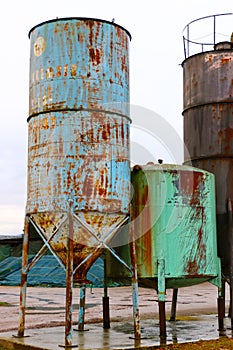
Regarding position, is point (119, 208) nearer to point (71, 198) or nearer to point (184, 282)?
point (71, 198)

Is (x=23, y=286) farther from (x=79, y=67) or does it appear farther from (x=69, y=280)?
(x=79, y=67)

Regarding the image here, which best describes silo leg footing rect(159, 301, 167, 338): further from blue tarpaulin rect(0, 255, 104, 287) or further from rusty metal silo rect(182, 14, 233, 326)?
blue tarpaulin rect(0, 255, 104, 287)

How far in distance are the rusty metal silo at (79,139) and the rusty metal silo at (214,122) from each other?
359cm

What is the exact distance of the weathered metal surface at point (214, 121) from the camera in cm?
1373

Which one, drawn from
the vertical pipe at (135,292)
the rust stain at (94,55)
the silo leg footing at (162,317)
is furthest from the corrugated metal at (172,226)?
the rust stain at (94,55)

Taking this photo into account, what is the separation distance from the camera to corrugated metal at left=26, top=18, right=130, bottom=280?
413 inches

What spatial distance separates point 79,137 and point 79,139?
4 cm

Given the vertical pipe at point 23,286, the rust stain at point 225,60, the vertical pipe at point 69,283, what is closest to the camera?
the vertical pipe at point 69,283

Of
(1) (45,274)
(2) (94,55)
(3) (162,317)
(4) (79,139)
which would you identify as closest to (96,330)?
(3) (162,317)

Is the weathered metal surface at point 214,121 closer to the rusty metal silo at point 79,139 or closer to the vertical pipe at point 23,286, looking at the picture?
the rusty metal silo at point 79,139

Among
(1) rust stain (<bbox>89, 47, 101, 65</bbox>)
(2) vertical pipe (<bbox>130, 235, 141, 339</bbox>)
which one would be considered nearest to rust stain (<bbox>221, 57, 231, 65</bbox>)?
(1) rust stain (<bbox>89, 47, 101, 65</bbox>)

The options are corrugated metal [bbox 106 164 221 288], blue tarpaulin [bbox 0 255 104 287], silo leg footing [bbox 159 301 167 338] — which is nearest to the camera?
silo leg footing [bbox 159 301 167 338]

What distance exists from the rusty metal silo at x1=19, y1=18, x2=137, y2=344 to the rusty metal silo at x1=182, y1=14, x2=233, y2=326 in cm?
359

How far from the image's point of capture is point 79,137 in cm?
1064
